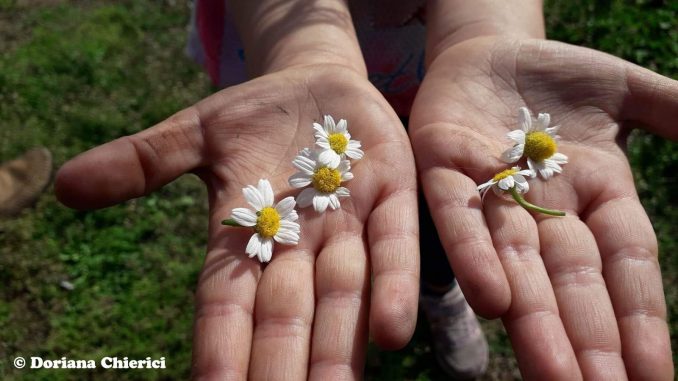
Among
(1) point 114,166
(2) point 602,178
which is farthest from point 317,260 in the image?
(2) point 602,178

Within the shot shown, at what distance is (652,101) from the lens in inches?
79.8

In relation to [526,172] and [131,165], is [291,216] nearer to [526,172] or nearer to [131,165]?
[131,165]

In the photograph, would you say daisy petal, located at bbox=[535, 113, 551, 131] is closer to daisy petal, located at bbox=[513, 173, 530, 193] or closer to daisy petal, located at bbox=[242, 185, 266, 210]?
daisy petal, located at bbox=[513, 173, 530, 193]

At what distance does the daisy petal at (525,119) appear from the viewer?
2053 millimetres

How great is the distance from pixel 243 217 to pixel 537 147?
3.12 feet

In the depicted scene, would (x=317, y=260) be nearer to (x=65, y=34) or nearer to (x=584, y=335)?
(x=584, y=335)

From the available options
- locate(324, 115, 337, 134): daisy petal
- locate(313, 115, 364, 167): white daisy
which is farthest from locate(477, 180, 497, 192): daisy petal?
locate(324, 115, 337, 134): daisy petal

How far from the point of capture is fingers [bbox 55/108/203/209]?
182 centimetres

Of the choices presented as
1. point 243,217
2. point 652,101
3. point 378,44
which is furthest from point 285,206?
point 652,101

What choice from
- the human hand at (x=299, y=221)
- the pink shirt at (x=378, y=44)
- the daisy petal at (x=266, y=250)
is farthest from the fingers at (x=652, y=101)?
the daisy petal at (x=266, y=250)

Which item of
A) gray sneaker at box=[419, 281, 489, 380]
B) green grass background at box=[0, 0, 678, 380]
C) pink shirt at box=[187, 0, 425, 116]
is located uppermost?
pink shirt at box=[187, 0, 425, 116]

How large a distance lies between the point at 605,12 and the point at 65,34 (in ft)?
12.1

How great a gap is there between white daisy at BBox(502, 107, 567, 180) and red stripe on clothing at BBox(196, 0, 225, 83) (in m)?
1.34

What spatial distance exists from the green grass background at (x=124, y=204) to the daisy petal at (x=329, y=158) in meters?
1.34
